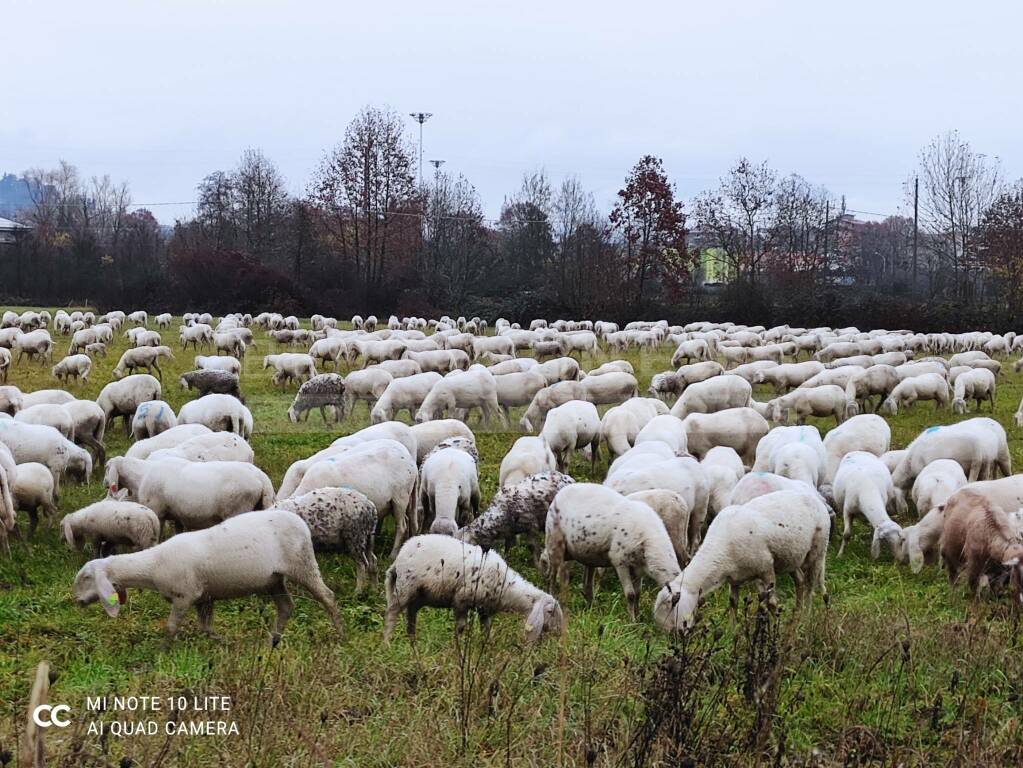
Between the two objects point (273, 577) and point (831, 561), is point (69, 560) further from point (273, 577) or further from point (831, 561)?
point (831, 561)

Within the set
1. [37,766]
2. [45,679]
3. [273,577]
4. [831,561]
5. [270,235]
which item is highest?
[270,235]

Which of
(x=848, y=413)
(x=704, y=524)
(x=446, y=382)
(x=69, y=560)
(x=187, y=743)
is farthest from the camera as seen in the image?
(x=848, y=413)

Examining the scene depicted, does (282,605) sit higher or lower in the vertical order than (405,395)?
lower

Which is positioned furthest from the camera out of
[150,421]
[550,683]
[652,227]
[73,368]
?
[652,227]

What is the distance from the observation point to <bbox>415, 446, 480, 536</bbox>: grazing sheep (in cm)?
892

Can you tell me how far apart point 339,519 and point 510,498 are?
5.04 ft

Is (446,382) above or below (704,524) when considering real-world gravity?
above

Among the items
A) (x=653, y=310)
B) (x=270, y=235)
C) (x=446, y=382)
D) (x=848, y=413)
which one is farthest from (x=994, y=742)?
(x=270, y=235)

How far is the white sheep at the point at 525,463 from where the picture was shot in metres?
10.1

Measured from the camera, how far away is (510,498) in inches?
333

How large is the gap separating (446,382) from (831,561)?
8623 millimetres

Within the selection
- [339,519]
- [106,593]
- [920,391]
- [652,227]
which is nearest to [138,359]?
[339,519]

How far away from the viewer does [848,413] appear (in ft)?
58.1

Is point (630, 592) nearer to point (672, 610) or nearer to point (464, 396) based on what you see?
point (672, 610)
